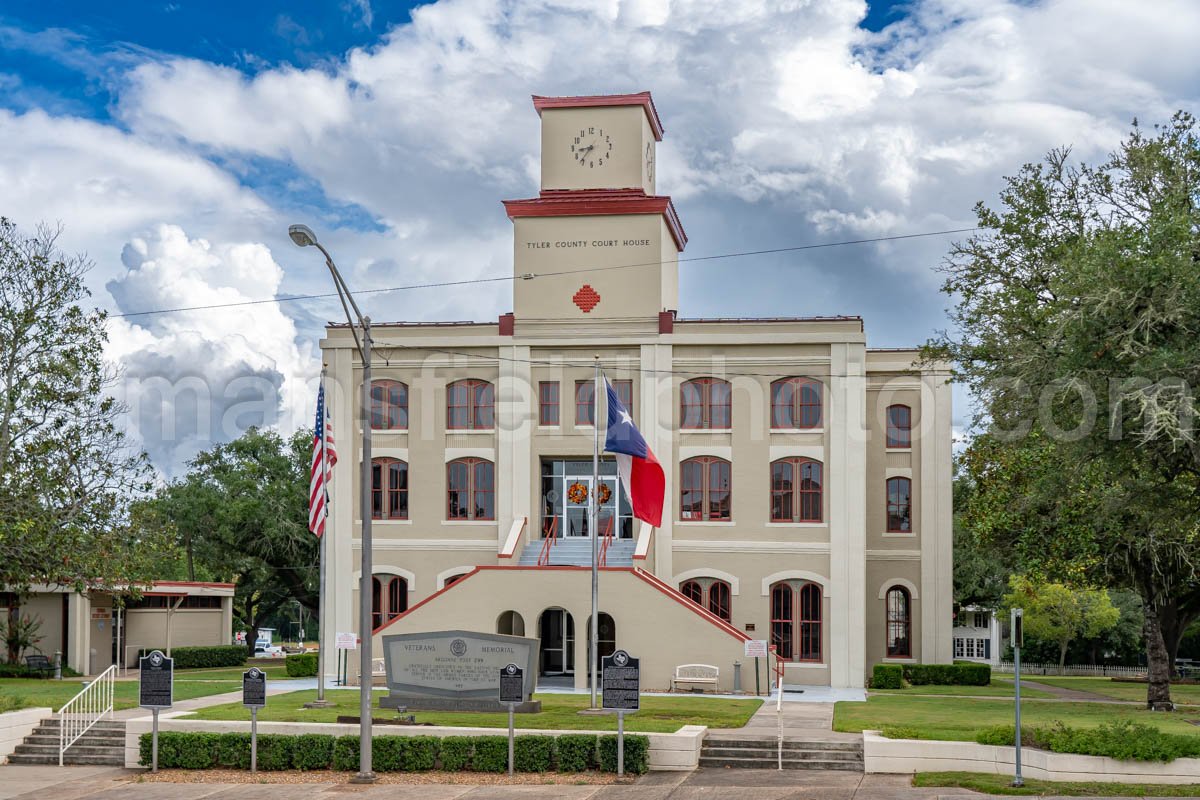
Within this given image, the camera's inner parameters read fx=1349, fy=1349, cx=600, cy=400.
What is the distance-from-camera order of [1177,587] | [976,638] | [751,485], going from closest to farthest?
[1177,587] → [751,485] → [976,638]

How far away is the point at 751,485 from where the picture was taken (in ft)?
131

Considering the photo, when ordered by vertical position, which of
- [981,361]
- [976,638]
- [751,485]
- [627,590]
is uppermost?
[981,361]

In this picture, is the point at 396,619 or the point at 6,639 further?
the point at 6,639

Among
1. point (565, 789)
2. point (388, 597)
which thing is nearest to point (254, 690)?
point (565, 789)

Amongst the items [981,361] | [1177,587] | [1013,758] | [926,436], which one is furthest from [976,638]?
[1013,758]

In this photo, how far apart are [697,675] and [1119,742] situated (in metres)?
15.1

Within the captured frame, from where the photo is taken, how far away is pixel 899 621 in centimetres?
4253

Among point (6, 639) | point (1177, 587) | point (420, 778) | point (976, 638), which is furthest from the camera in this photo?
point (976, 638)

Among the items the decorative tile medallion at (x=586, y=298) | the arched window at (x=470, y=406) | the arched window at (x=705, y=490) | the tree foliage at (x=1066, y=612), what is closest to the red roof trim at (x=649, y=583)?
the arched window at (x=705, y=490)

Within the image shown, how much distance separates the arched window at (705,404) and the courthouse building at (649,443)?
0.21ft

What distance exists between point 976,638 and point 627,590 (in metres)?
53.4

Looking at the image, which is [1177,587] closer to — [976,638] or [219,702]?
[219,702]

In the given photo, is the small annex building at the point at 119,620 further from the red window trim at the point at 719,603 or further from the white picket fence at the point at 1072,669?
the white picket fence at the point at 1072,669

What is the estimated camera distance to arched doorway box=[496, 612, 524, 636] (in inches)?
1495
